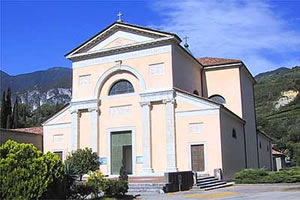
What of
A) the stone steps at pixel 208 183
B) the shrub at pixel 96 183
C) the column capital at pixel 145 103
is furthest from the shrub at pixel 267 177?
the shrub at pixel 96 183

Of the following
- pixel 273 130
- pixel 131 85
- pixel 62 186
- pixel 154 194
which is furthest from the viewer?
pixel 273 130

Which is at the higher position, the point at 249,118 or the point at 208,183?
the point at 249,118

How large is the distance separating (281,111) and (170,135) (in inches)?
3123

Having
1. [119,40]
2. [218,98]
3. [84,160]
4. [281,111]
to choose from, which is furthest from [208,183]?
[281,111]

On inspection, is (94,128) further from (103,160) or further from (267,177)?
(267,177)

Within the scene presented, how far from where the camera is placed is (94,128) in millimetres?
30312

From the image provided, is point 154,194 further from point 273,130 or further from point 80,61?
point 273,130

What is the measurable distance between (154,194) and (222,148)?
8789mm

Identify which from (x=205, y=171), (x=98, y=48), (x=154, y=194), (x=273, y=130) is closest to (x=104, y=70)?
(x=98, y=48)

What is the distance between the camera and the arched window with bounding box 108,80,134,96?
30062 millimetres

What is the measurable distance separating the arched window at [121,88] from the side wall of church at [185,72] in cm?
379

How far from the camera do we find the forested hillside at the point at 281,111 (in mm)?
78806

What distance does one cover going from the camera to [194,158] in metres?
26.9

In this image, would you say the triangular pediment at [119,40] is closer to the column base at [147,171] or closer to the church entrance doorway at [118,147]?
the church entrance doorway at [118,147]
